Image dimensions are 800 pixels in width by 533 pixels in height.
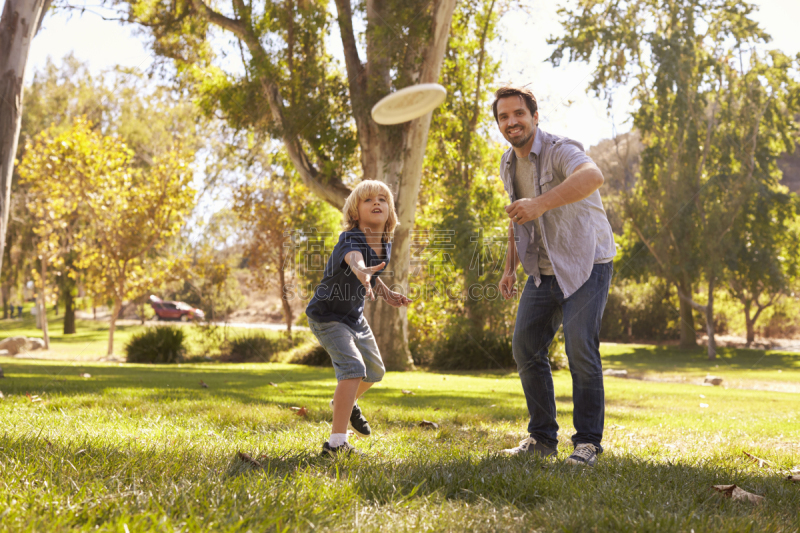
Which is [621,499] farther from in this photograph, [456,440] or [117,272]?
[117,272]

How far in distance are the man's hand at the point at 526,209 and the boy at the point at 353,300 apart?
0.78 meters

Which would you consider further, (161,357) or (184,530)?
(161,357)

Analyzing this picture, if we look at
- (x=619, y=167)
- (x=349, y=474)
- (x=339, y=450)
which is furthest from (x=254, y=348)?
(x=619, y=167)

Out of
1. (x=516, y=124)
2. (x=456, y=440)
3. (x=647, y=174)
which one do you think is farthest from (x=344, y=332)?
(x=647, y=174)

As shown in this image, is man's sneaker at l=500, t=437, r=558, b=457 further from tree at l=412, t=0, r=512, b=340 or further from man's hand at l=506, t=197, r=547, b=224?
tree at l=412, t=0, r=512, b=340

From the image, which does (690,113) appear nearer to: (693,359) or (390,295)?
(693,359)

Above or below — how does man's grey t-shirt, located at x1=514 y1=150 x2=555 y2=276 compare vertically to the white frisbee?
below

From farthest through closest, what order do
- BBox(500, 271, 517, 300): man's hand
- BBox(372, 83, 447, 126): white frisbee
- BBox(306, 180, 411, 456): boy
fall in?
1. BBox(372, 83, 447, 126): white frisbee
2. BBox(500, 271, 517, 300): man's hand
3. BBox(306, 180, 411, 456): boy

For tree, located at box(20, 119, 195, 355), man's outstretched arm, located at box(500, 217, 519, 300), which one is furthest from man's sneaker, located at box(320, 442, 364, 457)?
tree, located at box(20, 119, 195, 355)

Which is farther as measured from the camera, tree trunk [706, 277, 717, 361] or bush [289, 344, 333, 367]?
tree trunk [706, 277, 717, 361]

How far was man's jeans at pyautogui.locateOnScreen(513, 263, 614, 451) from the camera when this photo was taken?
3.23 metres

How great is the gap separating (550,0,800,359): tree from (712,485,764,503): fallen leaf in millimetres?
19401

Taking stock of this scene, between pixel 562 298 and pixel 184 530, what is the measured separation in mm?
2392

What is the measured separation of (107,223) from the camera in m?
16.6
